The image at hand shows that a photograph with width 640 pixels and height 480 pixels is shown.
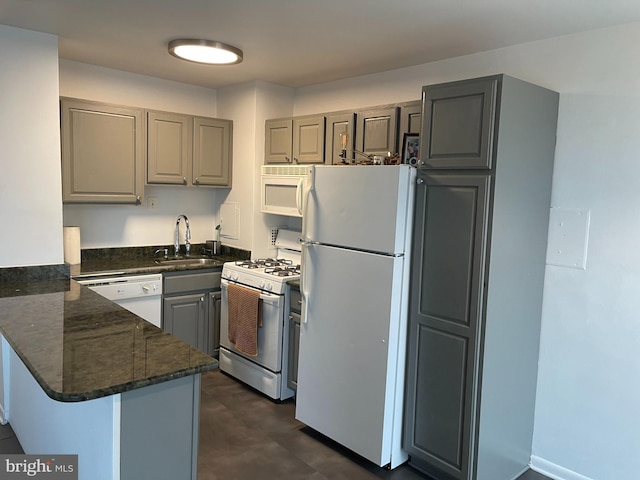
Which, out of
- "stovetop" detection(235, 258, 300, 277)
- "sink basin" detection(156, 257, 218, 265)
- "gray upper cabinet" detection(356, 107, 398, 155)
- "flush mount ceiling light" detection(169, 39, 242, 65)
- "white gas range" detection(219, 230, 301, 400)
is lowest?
"white gas range" detection(219, 230, 301, 400)

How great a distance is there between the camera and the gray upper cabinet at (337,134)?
11.5 feet

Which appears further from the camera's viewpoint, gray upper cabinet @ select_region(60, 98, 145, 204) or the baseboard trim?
gray upper cabinet @ select_region(60, 98, 145, 204)

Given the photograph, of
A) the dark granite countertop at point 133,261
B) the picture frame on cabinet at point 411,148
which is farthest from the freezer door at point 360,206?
the dark granite countertop at point 133,261

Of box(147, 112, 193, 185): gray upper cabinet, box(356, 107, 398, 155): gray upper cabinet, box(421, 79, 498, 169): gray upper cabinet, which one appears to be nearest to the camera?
box(421, 79, 498, 169): gray upper cabinet

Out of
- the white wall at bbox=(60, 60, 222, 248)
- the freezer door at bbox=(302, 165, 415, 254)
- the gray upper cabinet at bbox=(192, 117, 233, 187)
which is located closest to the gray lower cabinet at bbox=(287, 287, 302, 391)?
the freezer door at bbox=(302, 165, 415, 254)

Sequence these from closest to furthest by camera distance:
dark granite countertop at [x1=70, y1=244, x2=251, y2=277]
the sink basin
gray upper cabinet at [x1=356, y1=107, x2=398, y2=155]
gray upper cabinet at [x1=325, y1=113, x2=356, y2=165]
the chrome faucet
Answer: gray upper cabinet at [x1=356, y1=107, x2=398, y2=155] < gray upper cabinet at [x1=325, y1=113, x2=356, y2=165] < dark granite countertop at [x1=70, y1=244, x2=251, y2=277] < the sink basin < the chrome faucet

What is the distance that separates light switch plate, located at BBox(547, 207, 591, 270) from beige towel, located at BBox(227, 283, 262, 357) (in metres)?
1.98

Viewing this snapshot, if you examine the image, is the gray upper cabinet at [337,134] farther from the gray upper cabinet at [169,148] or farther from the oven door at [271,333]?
the gray upper cabinet at [169,148]

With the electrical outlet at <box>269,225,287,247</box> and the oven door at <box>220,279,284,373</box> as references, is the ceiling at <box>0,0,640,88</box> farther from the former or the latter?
the oven door at <box>220,279,284,373</box>

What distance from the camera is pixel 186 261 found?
4.28 m

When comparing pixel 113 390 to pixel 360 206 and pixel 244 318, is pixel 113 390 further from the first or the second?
pixel 244 318

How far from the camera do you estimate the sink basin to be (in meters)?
4.14

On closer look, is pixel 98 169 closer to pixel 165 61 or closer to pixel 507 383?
pixel 165 61

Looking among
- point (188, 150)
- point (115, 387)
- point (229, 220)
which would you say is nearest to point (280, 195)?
point (229, 220)
